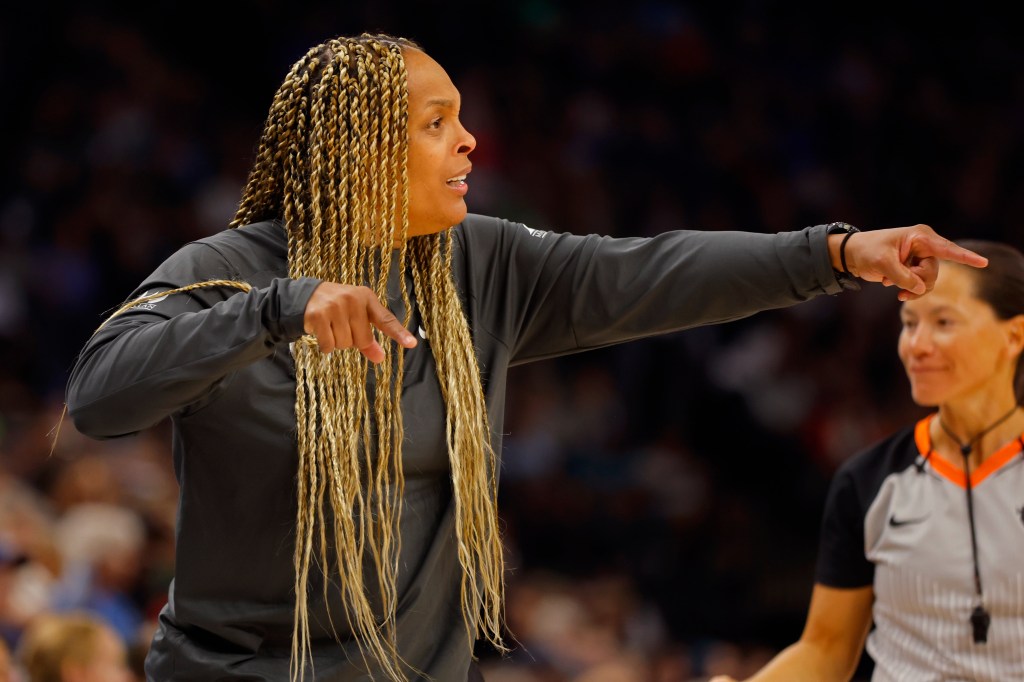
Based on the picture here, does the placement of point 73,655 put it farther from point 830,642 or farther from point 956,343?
point 956,343

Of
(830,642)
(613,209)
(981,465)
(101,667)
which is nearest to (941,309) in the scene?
(981,465)

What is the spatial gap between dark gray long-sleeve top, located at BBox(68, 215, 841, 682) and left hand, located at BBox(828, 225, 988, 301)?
7cm

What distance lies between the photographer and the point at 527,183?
20.7ft

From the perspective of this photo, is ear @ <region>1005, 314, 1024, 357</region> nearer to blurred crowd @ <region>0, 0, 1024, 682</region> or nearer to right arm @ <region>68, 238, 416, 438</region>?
right arm @ <region>68, 238, 416, 438</region>

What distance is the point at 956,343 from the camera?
9.02ft

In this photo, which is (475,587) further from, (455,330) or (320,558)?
(455,330)

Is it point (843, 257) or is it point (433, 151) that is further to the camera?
point (433, 151)

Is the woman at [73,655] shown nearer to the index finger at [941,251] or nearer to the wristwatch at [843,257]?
the wristwatch at [843,257]

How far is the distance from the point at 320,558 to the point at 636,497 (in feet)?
12.6

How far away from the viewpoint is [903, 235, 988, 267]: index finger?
192 cm

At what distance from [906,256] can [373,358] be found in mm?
825

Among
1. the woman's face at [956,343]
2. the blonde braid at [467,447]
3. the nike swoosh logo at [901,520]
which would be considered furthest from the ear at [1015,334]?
the blonde braid at [467,447]

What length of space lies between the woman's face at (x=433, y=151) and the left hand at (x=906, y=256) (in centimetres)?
64

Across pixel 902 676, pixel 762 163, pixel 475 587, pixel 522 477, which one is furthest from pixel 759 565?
pixel 475 587
